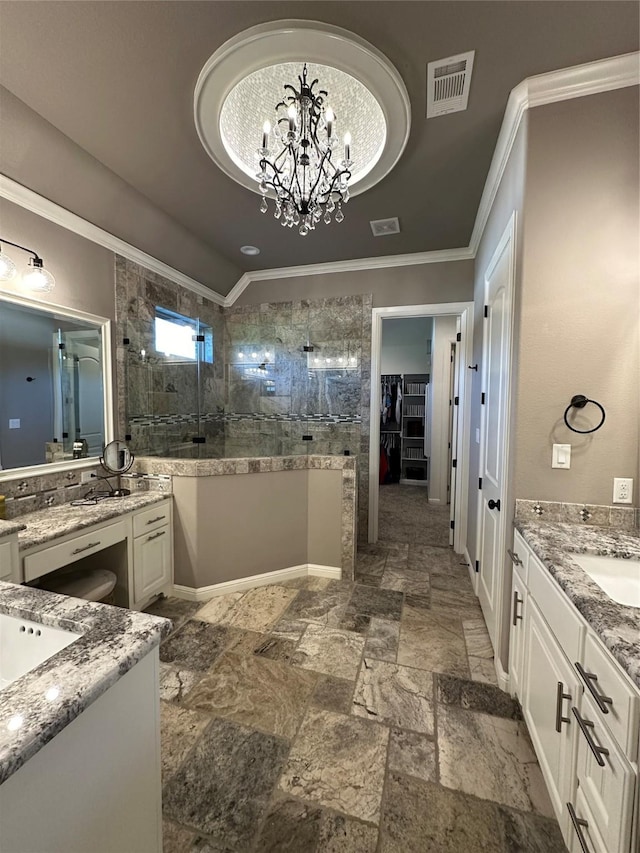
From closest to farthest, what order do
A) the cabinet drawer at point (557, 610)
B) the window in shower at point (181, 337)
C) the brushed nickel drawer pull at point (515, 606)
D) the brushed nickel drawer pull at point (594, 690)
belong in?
the brushed nickel drawer pull at point (594, 690), the cabinet drawer at point (557, 610), the brushed nickel drawer pull at point (515, 606), the window in shower at point (181, 337)

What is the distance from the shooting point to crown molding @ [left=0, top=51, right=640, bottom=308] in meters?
1.47

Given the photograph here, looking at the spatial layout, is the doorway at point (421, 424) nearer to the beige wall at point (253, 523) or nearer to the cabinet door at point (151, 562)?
the beige wall at point (253, 523)

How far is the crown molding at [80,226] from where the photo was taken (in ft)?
6.62

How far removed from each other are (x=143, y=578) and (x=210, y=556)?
0.46 metres

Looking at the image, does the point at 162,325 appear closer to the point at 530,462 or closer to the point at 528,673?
the point at 530,462

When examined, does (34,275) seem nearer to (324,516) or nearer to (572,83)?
(324,516)

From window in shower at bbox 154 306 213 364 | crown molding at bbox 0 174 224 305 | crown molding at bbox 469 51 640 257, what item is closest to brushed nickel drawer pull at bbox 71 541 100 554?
window in shower at bbox 154 306 213 364

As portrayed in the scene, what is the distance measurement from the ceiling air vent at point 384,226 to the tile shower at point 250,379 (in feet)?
2.35

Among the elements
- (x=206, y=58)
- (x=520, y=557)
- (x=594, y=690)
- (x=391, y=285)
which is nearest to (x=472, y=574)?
(x=520, y=557)

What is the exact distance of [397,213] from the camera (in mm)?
2627

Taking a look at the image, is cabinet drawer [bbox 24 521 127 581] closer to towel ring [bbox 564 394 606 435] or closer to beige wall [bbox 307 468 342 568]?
beige wall [bbox 307 468 342 568]

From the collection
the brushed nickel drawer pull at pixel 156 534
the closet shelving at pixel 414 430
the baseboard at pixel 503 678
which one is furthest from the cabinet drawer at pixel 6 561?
the closet shelving at pixel 414 430

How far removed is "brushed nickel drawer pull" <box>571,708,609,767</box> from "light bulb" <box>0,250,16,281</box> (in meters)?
3.12

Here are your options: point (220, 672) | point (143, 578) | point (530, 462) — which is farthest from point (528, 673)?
point (143, 578)
